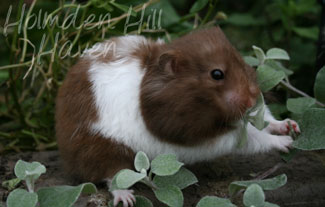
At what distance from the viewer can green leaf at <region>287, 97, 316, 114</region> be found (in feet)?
10.5

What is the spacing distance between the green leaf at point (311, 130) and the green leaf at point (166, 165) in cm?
74

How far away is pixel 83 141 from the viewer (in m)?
3.04

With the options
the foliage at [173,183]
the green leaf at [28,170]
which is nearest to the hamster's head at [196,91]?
the foliage at [173,183]

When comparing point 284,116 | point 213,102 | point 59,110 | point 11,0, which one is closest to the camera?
point 213,102

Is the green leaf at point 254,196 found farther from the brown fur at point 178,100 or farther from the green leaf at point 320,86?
the green leaf at point 320,86

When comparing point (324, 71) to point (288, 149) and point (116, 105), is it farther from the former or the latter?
point (116, 105)

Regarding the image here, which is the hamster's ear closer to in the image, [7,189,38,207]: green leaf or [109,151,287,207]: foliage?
[109,151,287,207]: foliage

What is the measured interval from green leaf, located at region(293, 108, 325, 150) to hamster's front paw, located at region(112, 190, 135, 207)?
3.02ft

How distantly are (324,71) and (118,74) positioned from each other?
119 cm

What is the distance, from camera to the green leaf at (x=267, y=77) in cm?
310

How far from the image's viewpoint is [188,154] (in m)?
3.01

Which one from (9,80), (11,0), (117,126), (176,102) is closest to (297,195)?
(176,102)

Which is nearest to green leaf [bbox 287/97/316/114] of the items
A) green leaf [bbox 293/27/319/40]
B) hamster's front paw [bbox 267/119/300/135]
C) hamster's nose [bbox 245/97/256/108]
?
hamster's front paw [bbox 267/119/300/135]

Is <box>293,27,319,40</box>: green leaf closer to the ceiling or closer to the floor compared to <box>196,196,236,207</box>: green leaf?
closer to the ceiling
